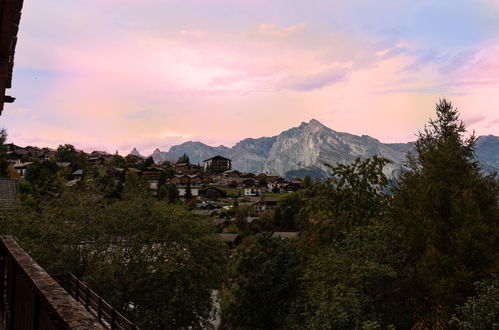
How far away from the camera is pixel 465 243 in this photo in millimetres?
17844

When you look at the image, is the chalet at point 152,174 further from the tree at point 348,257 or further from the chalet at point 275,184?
the tree at point 348,257

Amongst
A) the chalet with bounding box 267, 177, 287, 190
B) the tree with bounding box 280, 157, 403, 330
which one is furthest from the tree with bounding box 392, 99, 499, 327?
the chalet with bounding box 267, 177, 287, 190

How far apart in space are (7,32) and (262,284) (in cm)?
2377

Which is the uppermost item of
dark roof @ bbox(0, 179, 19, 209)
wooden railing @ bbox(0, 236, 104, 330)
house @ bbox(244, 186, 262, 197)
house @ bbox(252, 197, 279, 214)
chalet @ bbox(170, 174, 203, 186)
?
wooden railing @ bbox(0, 236, 104, 330)

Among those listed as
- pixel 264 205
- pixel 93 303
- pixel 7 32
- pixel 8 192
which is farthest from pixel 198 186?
pixel 7 32

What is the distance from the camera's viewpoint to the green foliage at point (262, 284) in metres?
25.2

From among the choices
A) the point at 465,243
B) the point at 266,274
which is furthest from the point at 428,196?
the point at 266,274

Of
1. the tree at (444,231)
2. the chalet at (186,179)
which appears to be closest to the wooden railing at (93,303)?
the tree at (444,231)

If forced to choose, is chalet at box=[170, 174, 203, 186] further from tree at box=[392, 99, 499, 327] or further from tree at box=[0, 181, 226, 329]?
tree at box=[392, 99, 499, 327]

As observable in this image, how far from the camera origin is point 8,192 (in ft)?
116

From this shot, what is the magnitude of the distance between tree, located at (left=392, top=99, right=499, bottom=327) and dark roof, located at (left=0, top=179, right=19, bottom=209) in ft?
104

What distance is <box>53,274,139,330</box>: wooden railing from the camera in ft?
34.6

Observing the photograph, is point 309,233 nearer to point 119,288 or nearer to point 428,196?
point 428,196

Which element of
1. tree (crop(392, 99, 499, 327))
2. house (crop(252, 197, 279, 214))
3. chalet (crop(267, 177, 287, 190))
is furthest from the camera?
chalet (crop(267, 177, 287, 190))
